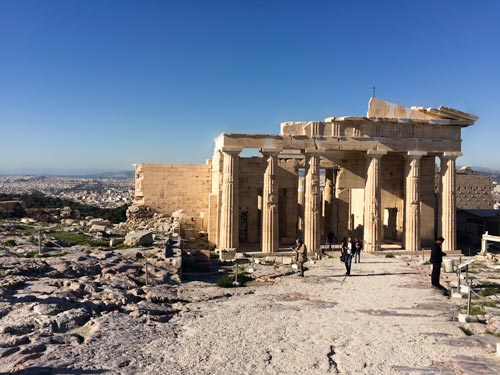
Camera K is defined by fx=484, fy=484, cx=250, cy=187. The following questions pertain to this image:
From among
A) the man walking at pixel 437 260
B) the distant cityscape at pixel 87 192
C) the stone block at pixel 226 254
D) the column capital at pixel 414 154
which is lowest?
the stone block at pixel 226 254

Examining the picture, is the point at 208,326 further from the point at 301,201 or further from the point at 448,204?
the point at 448,204

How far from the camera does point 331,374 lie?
27.1 feet

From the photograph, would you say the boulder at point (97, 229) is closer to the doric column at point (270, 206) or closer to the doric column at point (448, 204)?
the doric column at point (270, 206)

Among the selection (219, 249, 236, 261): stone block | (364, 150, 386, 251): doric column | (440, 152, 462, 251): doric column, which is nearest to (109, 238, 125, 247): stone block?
(219, 249, 236, 261): stone block

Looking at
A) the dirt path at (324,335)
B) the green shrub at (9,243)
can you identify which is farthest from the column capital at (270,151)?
the green shrub at (9,243)

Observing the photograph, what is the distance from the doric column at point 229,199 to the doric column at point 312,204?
375 cm

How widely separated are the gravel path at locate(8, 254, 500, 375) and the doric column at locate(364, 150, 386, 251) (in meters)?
10.7

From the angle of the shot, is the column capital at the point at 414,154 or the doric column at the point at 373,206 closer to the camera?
the doric column at the point at 373,206

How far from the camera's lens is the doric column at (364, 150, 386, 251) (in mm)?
25641

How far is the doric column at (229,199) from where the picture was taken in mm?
24359

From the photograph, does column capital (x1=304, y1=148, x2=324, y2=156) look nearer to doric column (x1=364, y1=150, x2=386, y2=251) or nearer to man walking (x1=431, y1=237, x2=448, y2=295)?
doric column (x1=364, y1=150, x2=386, y2=251)

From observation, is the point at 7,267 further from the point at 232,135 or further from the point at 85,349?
the point at 232,135

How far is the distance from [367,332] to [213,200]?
16.4m

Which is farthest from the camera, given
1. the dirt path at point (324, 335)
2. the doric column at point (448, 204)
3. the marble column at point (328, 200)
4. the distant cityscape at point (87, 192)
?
the distant cityscape at point (87, 192)
